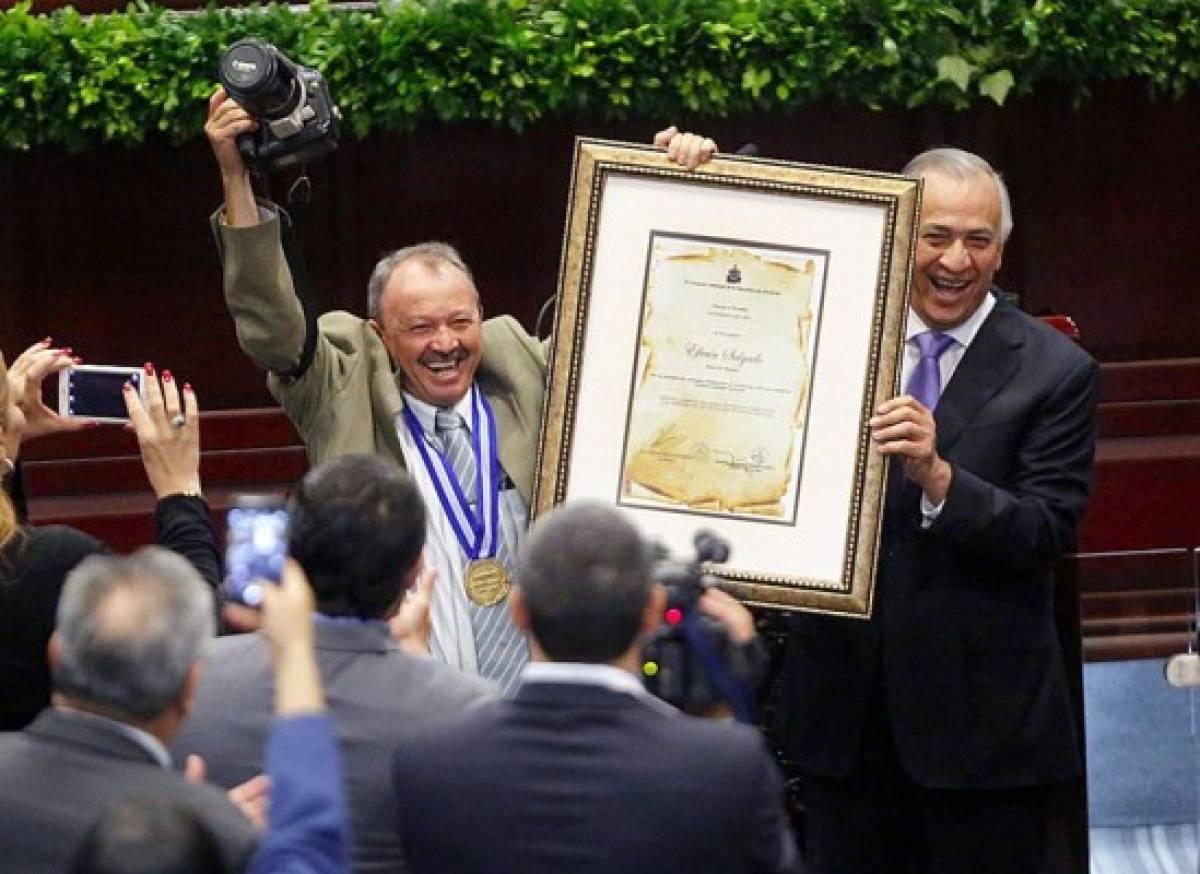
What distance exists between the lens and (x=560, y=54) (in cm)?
527

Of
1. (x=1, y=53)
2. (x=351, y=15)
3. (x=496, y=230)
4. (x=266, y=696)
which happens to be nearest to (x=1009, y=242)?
(x=496, y=230)

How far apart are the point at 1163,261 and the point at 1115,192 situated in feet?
0.64

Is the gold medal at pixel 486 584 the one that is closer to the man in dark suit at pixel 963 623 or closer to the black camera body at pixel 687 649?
the man in dark suit at pixel 963 623

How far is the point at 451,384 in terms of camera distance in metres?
4.55

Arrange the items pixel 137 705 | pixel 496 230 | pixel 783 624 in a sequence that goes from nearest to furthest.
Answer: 1. pixel 137 705
2. pixel 783 624
3. pixel 496 230

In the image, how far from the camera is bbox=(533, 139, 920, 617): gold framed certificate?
4348mm

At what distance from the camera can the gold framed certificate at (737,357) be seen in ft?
14.3

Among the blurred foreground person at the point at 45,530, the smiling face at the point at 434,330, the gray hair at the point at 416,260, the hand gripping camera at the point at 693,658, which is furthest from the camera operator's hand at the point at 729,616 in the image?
the gray hair at the point at 416,260

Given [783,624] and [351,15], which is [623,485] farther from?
[351,15]

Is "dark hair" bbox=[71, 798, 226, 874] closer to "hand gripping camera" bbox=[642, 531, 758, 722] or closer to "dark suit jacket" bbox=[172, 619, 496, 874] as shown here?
"dark suit jacket" bbox=[172, 619, 496, 874]

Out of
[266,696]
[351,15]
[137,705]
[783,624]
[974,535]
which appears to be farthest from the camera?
[351,15]

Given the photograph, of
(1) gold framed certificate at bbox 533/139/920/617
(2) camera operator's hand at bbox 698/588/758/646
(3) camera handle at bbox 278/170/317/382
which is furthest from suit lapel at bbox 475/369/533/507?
(2) camera operator's hand at bbox 698/588/758/646

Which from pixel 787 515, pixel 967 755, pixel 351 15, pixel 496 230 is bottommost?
pixel 967 755

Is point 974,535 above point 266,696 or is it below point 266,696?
above
